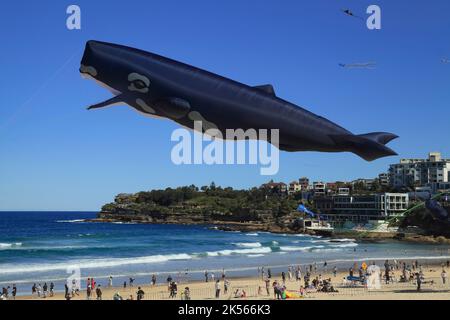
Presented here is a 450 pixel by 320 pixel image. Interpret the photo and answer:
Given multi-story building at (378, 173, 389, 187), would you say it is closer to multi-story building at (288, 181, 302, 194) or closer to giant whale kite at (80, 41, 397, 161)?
multi-story building at (288, 181, 302, 194)

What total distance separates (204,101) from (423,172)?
6867 centimetres

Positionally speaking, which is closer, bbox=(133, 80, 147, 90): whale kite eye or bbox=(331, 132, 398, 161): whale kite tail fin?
bbox=(133, 80, 147, 90): whale kite eye

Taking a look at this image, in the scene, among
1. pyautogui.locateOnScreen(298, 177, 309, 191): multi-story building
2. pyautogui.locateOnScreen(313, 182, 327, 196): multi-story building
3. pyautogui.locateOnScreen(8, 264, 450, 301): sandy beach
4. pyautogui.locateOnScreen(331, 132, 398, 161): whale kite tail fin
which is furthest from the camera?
pyautogui.locateOnScreen(298, 177, 309, 191): multi-story building

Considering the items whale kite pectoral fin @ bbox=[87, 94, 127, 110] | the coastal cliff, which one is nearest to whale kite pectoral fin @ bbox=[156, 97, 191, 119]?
whale kite pectoral fin @ bbox=[87, 94, 127, 110]

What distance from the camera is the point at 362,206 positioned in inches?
2442

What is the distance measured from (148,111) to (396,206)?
5618cm

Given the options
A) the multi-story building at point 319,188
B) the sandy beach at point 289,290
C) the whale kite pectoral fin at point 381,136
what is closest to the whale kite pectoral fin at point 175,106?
the whale kite pectoral fin at point 381,136

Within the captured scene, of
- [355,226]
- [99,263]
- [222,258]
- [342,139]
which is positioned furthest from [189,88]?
[355,226]

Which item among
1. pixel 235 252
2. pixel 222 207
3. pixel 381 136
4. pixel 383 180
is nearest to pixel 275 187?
pixel 222 207

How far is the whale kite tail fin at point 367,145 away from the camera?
6.20m

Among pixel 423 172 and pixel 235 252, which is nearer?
pixel 235 252

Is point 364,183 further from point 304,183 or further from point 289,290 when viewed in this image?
point 289,290

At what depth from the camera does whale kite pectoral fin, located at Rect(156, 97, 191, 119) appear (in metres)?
5.96
